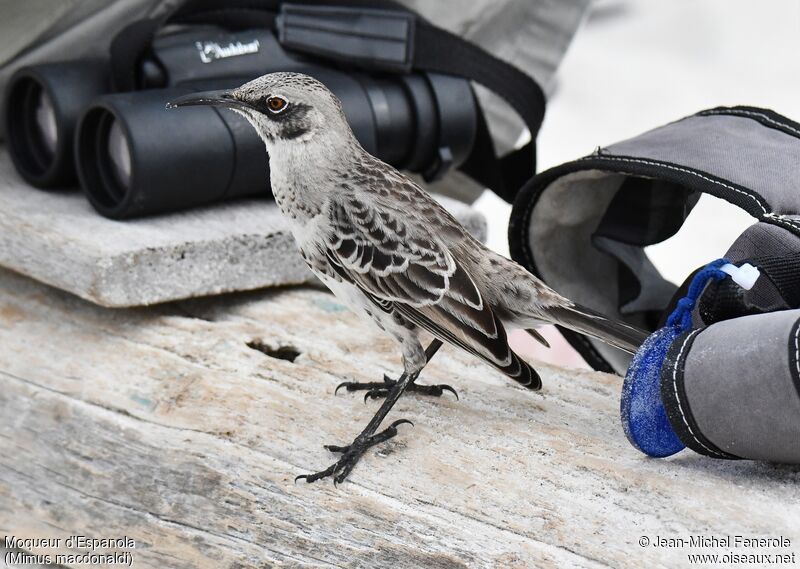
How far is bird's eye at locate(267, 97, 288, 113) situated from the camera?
9.18 feet

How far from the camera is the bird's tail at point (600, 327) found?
269cm

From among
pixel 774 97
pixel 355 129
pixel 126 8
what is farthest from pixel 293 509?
pixel 774 97

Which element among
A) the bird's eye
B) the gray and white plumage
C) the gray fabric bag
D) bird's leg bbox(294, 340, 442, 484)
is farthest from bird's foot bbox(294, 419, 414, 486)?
the bird's eye

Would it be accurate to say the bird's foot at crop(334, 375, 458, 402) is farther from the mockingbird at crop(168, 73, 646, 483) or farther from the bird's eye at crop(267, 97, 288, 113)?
the bird's eye at crop(267, 97, 288, 113)

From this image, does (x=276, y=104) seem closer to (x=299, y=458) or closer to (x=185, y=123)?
(x=185, y=123)

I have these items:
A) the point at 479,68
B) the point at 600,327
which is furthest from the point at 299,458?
the point at 479,68

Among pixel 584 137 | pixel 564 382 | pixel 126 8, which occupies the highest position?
pixel 126 8

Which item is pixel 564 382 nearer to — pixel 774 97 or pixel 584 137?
pixel 584 137

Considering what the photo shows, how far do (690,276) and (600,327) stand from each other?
0.24 m

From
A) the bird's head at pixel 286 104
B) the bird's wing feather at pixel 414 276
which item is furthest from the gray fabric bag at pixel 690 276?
the bird's head at pixel 286 104

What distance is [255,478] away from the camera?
2633 millimetres

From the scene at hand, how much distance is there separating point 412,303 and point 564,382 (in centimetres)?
58

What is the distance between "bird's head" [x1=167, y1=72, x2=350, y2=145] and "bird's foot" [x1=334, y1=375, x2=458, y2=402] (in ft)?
2.17

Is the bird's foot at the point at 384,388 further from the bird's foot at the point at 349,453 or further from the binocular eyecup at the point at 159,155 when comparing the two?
the binocular eyecup at the point at 159,155
